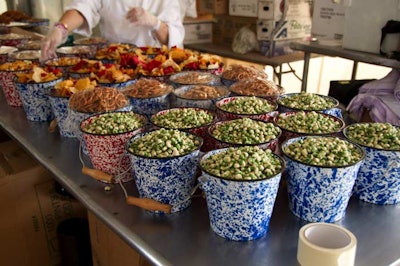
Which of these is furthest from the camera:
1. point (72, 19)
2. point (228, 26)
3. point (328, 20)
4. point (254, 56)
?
point (228, 26)

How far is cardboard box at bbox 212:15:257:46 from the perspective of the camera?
396 cm

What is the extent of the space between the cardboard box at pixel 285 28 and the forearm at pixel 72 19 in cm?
170

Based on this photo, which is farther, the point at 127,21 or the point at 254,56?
the point at 254,56

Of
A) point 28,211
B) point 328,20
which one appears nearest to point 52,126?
point 28,211

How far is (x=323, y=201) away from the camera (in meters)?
0.98

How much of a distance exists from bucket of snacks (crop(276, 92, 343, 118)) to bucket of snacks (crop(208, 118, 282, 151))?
0.20 m

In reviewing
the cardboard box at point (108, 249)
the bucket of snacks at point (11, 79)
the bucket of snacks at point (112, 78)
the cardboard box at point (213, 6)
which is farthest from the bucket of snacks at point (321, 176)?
the cardboard box at point (213, 6)

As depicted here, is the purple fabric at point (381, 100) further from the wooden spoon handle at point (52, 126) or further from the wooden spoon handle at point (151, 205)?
the wooden spoon handle at point (52, 126)

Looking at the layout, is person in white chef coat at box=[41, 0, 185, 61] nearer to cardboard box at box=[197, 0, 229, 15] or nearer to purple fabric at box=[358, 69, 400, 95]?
cardboard box at box=[197, 0, 229, 15]

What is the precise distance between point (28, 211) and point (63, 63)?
75 cm

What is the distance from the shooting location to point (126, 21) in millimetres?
2877

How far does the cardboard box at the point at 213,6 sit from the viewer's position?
405 centimetres

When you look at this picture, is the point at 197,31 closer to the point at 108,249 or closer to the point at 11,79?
the point at 11,79

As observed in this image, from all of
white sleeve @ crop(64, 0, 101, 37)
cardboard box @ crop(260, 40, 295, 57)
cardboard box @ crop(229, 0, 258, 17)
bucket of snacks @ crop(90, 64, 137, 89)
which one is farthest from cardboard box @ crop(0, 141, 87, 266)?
cardboard box @ crop(229, 0, 258, 17)
